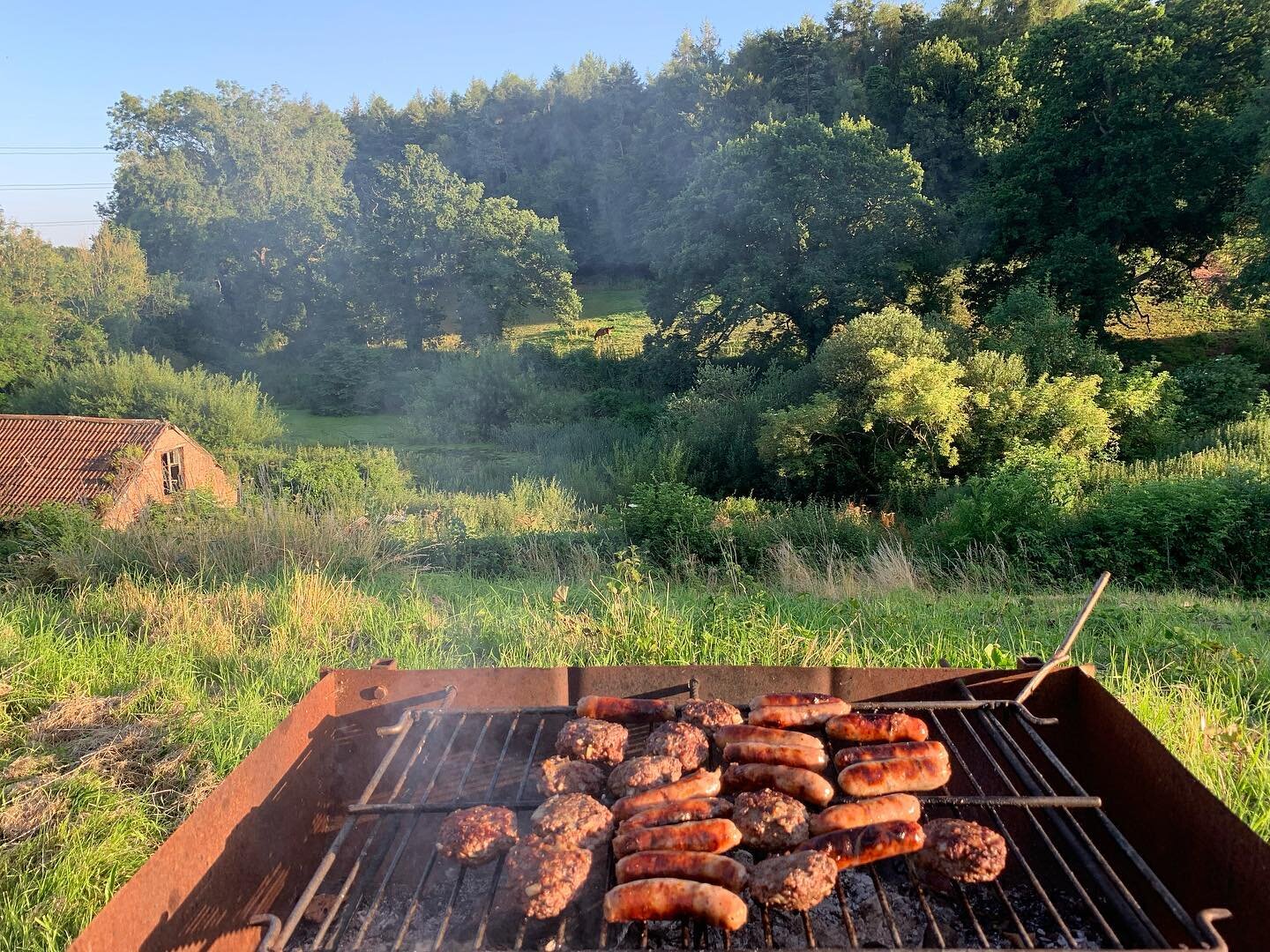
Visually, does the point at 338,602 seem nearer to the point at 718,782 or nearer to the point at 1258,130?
the point at 718,782

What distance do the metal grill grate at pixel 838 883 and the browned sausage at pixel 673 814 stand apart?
0.54 feet

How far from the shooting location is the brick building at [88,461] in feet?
62.5

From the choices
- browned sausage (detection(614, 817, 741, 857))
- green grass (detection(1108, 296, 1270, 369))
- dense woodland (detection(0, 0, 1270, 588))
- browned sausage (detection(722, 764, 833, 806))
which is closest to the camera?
browned sausage (detection(614, 817, 741, 857))

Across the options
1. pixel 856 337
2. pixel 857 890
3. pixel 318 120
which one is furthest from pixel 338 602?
pixel 318 120

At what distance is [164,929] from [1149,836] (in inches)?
97.7

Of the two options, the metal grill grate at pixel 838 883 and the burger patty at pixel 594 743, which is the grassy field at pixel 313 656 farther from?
the burger patty at pixel 594 743

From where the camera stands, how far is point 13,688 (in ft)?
13.9

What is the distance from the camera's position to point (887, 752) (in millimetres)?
2334

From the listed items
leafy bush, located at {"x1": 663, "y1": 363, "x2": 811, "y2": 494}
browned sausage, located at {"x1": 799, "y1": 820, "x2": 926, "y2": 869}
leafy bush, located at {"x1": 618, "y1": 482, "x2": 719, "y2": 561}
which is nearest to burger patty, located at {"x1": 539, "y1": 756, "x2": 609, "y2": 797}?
browned sausage, located at {"x1": 799, "y1": 820, "x2": 926, "y2": 869}

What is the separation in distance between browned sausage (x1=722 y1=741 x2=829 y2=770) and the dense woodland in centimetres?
854

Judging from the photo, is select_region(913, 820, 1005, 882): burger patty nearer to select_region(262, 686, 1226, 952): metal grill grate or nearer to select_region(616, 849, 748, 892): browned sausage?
select_region(262, 686, 1226, 952): metal grill grate

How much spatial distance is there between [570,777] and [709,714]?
19.2 inches

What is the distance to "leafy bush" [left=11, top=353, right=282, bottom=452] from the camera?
3005 centimetres

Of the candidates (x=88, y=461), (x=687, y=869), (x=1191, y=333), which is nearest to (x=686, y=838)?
(x=687, y=869)
